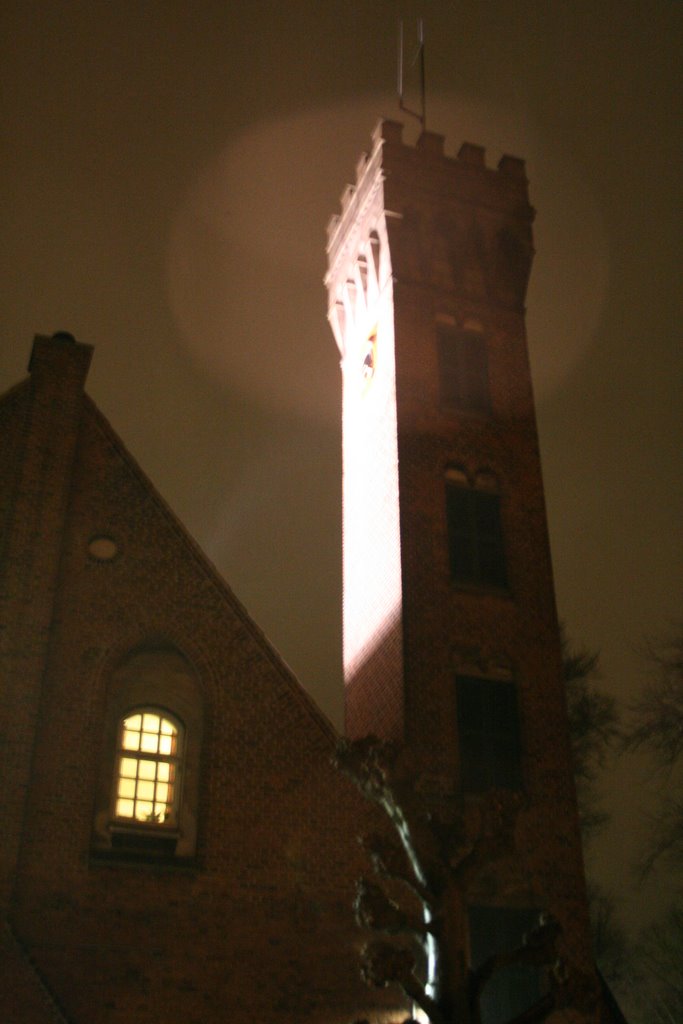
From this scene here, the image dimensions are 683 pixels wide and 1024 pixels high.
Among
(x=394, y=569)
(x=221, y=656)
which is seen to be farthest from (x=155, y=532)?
(x=394, y=569)

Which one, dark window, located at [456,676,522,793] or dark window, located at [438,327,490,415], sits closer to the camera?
dark window, located at [456,676,522,793]

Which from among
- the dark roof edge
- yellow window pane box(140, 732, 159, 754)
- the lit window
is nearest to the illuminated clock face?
the dark roof edge

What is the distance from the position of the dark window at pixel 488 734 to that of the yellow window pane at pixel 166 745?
6302 millimetres

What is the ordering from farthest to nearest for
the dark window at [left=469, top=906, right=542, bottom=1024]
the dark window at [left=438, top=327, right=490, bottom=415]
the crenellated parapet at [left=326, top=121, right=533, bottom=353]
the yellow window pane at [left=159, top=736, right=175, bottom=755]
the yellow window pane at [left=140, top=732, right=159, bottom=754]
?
1. the crenellated parapet at [left=326, top=121, right=533, bottom=353]
2. the dark window at [left=438, top=327, right=490, bottom=415]
3. the dark window at [left=469, top=906, right=542, bottom=1024]
4. the yellow window pane at [left=159, top=736, right=175, bottom=755]
5. the yellow window pane at [left=140, top=732, right=159, bottom=754]

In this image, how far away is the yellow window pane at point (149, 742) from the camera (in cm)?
1898

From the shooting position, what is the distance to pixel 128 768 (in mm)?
18703

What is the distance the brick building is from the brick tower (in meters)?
0.07

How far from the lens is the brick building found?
17.3m

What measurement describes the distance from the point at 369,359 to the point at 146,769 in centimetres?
1404

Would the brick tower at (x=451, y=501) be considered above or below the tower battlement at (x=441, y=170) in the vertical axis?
below

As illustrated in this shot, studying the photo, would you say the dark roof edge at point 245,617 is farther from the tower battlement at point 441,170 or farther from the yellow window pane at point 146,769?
the tower battlement at point 441,170

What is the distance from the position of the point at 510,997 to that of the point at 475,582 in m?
8.26

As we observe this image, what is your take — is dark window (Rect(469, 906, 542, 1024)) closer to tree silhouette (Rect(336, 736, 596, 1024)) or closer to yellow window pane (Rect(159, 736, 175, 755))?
tree silhouette (Rect(336, 736, 596, 1024))

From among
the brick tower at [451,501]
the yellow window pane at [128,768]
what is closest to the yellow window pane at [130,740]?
the yellow window pane at [128,768]
